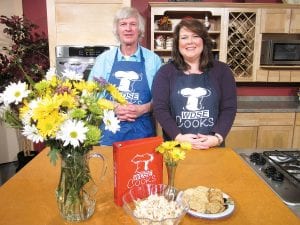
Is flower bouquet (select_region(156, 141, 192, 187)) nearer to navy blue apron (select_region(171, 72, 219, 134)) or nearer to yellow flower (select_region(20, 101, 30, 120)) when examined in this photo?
yellow flower (select_region(20, 101, 30, 120))

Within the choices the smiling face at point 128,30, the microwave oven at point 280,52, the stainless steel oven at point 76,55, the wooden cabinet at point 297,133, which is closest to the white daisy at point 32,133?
the smiling face at point 128,30

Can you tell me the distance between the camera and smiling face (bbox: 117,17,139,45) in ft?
6.40

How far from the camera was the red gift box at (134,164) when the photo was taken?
102 centimetres

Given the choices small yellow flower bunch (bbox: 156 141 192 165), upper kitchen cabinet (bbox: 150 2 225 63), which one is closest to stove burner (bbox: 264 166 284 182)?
small yellow flower bunch (bbox: 156 141 192 165)

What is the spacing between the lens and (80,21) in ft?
10.1

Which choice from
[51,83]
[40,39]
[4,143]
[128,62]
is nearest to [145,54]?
[128,62]

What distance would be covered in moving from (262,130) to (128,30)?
1940 mm

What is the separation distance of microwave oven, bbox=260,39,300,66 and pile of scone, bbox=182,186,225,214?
2511 millimetres

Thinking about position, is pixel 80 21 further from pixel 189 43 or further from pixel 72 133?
pixel 72 133

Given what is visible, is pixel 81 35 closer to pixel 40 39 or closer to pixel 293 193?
pixel 40 39

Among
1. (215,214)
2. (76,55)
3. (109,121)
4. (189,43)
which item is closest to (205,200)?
(215,214)

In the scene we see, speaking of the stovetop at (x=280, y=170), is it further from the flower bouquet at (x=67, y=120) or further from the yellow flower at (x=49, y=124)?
the yellow flower at (x=49, y=124)

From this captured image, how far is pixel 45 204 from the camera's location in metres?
1.08

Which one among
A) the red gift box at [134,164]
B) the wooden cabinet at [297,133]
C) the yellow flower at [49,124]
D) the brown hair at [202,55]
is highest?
the brown hair at [202,55]
